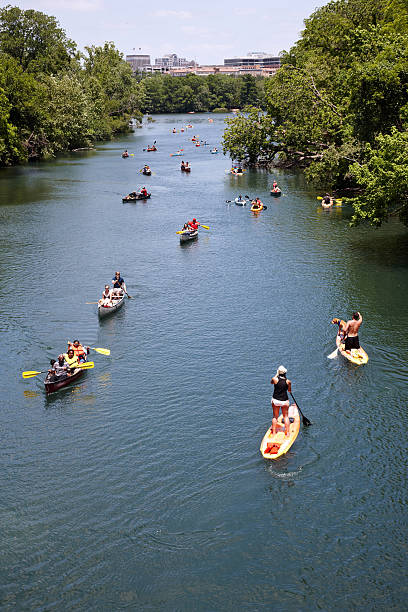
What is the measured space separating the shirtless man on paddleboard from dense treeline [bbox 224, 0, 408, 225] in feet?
45.7

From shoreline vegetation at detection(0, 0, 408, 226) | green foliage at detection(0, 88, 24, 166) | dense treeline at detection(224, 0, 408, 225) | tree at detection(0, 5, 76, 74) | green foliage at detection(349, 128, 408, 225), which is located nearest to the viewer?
green foliage at detection(349, 128, 408, 225)

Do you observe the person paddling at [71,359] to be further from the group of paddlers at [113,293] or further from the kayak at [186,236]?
the kayak at [186,236]

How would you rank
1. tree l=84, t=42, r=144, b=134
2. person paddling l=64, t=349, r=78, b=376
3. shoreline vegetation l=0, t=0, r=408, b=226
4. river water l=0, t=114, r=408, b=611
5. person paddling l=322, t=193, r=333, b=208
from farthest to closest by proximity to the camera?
tree l=84, t=42, r=144, b=134
person paddling l=322, t=193, r=333, b=208
shoreline vegetation l=0, t=0, r=408, b=226
person paddling l=64, t=349, r=78, b=376
river water l=0, t=114, r=408, b=611

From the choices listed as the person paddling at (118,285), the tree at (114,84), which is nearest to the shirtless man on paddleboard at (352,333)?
the person paddling at (118,285)

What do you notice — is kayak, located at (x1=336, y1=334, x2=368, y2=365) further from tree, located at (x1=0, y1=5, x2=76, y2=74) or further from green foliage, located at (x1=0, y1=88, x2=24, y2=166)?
tree, located at (x1=0, y1=5, x2=76, y2=74)

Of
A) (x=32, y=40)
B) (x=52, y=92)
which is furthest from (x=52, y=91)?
(x=32, y=40)

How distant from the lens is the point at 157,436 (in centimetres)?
2378

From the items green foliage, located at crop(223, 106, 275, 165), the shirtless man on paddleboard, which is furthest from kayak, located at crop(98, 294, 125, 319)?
green foliage, located at crop(223, 106, 275, 165)

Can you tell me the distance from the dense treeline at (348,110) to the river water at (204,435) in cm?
693

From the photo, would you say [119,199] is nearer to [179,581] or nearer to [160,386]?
[160,386]

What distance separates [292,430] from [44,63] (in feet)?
408

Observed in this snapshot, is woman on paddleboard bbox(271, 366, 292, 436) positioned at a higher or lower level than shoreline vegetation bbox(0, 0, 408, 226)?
lower

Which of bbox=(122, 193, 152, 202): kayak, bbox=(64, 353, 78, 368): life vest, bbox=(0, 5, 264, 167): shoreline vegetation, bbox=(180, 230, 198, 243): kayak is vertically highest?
bbox=(0, 5, 264, 167): shoreline vegetation

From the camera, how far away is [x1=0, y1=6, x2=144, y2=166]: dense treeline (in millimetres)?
93812
